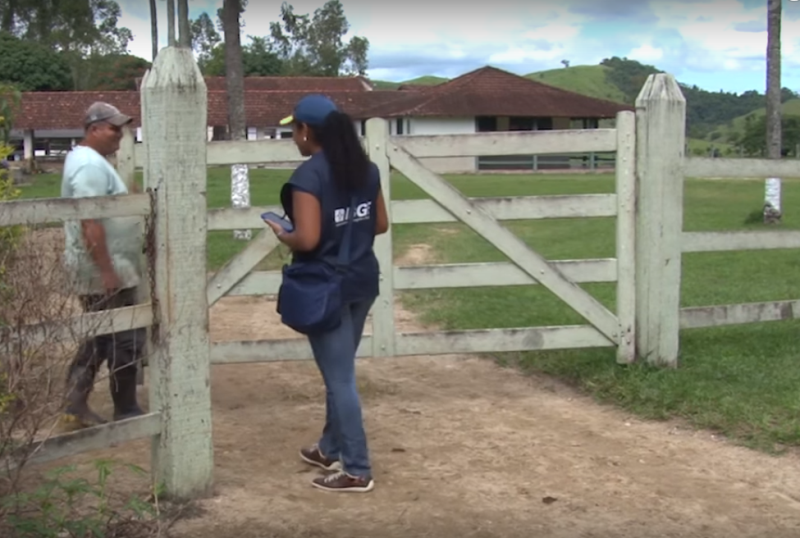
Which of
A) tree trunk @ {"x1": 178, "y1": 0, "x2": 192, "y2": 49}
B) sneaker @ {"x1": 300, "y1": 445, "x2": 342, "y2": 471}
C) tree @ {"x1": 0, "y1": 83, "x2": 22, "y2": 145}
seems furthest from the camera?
tree trunk @ {"x1": 178, "y1": 0, "x2": 192, "y2": 49}

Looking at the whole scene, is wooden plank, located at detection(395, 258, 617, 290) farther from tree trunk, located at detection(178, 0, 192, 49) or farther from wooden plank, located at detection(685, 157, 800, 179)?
tree trunk, located at detection(178, 0, 192, 49)

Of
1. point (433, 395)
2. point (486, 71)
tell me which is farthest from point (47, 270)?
point (486, 71)

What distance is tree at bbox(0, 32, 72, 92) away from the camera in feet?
204

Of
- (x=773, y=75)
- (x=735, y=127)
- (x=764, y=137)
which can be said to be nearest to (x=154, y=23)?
(x=773, y=75)

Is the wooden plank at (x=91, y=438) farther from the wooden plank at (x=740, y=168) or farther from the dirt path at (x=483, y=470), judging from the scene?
the wooden plank at (x=740, y=168)

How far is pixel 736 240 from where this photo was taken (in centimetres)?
644

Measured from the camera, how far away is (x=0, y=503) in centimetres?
350

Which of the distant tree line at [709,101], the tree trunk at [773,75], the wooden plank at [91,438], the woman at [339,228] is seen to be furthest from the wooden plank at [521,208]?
the distant tree line at [709,101]

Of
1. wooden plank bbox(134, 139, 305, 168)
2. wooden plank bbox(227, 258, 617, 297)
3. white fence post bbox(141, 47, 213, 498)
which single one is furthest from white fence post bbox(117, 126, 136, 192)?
white fence post bbox(141, 47, 213, 498)

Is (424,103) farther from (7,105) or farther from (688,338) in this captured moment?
(7,105)

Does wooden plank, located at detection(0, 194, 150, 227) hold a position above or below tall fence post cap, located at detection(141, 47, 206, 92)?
below

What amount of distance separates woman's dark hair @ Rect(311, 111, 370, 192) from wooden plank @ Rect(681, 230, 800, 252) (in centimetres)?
270

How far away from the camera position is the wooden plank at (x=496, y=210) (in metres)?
5.75

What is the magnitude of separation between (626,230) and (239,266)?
2.33 meters
